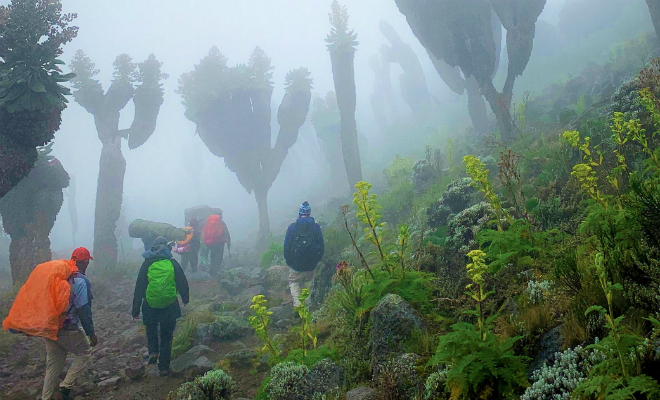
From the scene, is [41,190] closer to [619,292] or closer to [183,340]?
[183,340]

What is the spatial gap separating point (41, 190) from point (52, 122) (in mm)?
5008

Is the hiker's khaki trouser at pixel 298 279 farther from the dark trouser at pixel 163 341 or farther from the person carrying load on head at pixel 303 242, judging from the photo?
the dark trouser at pixel 163 341

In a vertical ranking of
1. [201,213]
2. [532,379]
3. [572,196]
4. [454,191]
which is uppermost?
[201,213]

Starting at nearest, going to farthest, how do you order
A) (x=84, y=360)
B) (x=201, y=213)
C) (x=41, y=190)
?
(x=84, y=360) < (x=41, y=190) < (x=201, y=213)

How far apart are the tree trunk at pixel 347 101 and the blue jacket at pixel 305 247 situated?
45.7ft

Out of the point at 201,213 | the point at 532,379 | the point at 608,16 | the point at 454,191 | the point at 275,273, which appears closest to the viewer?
the point at 532,379

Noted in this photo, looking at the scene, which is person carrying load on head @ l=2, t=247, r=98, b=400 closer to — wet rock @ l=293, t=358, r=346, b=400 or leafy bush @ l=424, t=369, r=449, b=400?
wet rock @ l=293, t=358, r=346, b=400

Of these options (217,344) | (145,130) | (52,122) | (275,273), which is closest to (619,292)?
(217,344)

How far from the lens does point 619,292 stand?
101 inches

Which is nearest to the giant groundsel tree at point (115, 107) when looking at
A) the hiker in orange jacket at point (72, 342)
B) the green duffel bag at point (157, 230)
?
the green duffel bag at point (157, 230)

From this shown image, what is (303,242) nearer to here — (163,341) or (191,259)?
(163,341)

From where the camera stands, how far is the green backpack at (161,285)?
20.9 ft

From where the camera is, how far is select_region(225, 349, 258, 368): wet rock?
614 centimetres

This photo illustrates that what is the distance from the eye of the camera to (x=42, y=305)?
16.2 ft
